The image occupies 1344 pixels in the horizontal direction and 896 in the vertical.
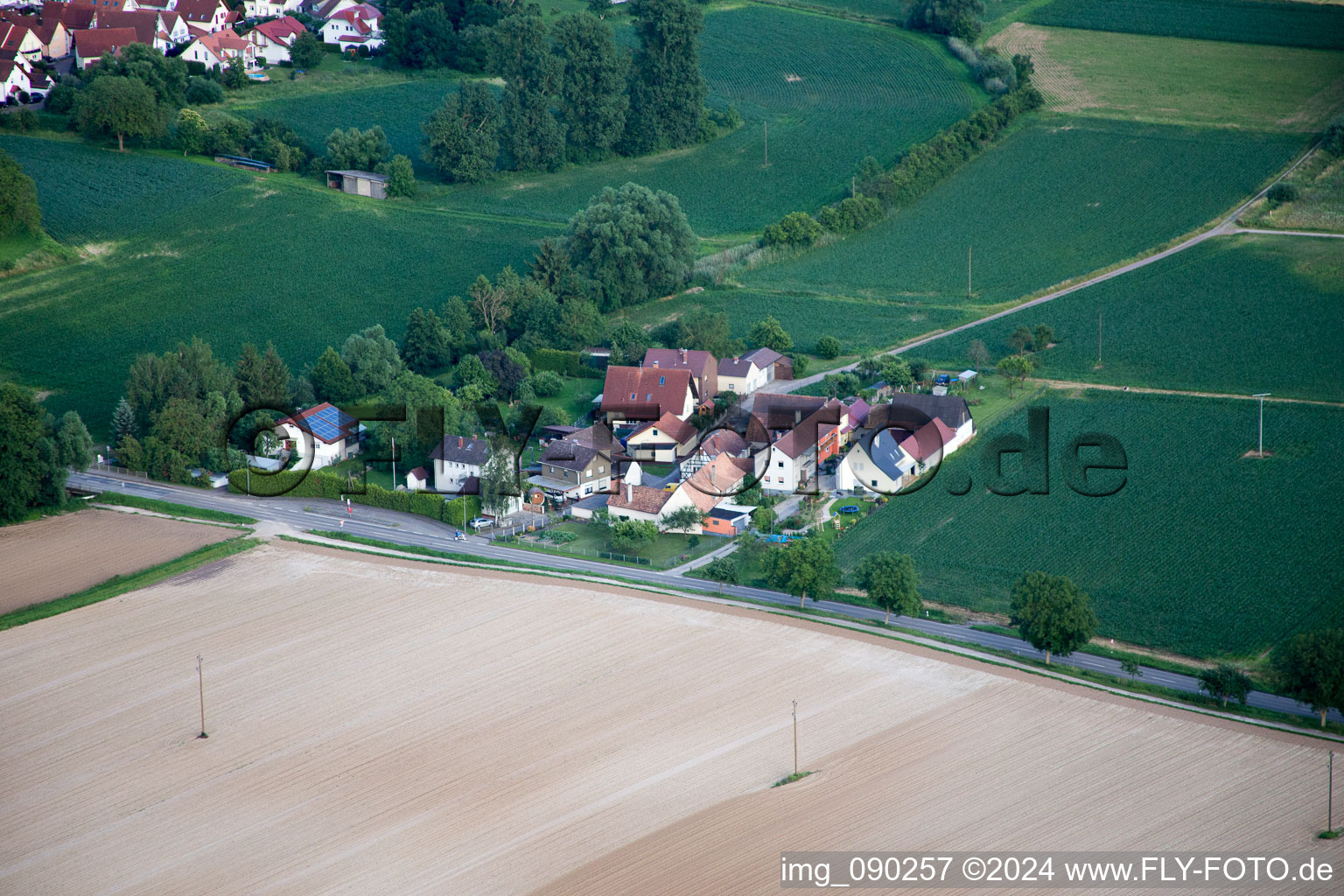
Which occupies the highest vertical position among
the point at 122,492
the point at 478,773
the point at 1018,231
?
the point at 1018,231

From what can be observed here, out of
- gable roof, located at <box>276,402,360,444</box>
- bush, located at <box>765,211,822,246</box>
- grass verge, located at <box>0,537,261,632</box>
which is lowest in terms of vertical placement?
grass verge, located at <box>0,537,261,632</box>

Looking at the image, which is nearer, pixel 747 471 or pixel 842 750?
pixel 842 750

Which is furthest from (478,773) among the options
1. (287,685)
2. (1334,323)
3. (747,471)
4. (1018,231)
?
(1018,231)

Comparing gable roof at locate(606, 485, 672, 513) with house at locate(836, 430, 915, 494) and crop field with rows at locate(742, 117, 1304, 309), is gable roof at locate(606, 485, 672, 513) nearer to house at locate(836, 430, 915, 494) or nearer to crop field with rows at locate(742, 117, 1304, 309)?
house at locate(836, 430, 915, 494)

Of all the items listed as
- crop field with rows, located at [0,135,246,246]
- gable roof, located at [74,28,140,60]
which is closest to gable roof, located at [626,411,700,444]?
crop field with rows, located at [0,135,246,246]

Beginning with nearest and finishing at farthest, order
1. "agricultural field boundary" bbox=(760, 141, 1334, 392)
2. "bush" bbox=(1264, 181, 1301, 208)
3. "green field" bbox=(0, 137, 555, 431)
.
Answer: "agricultural field boundary" bbox=(760, 141, 1334, 392), "green field" bbox=(0, 137, 555, 431), "bush" bbox=(1264, 181, 1301, 208)

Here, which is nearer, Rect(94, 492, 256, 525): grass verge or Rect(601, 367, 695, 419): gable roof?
Rect(94, 492, 256, 525): grass verge

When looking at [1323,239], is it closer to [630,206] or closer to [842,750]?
[630,206]

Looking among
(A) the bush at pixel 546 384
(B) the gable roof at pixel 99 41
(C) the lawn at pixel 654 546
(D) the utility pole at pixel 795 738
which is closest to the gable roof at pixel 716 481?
(C) the lawn at pixel 654 546
